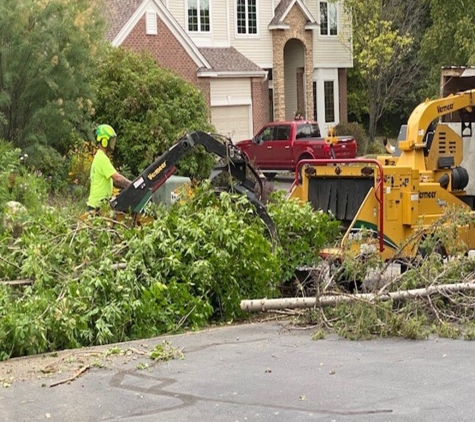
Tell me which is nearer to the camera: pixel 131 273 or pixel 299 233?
pixel 131 273

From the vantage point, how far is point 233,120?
40500 mm

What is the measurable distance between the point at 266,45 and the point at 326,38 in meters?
4.31

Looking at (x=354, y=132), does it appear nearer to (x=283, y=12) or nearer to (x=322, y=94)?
(x=322, y=94)

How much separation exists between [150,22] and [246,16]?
8.81 metres

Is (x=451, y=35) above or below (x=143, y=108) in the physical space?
above

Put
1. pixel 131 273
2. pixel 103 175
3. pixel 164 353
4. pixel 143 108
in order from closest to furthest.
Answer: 1. pixel 164 353
2. pixel 131 273
3. pixel 103 175
4. pixel 143 108

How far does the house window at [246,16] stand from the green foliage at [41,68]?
2258cm

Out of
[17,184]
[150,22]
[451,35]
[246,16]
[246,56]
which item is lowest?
[17,184]

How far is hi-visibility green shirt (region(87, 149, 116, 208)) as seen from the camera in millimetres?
12188

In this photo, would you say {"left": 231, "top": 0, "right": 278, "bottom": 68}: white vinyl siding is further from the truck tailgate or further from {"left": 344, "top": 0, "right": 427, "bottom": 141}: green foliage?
the truck tailgate

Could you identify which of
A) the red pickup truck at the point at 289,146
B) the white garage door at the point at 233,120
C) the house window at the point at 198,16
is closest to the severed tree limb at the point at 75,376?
the red pickup truck at the point at 289,146

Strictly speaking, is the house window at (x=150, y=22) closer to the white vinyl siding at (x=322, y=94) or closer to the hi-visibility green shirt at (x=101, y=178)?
the white vinyl siding at (x=322, y=94)

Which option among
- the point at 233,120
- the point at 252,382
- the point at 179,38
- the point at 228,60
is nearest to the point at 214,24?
the point at 228,60

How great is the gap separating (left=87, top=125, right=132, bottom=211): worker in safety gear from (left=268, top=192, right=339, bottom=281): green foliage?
1.93 metres
